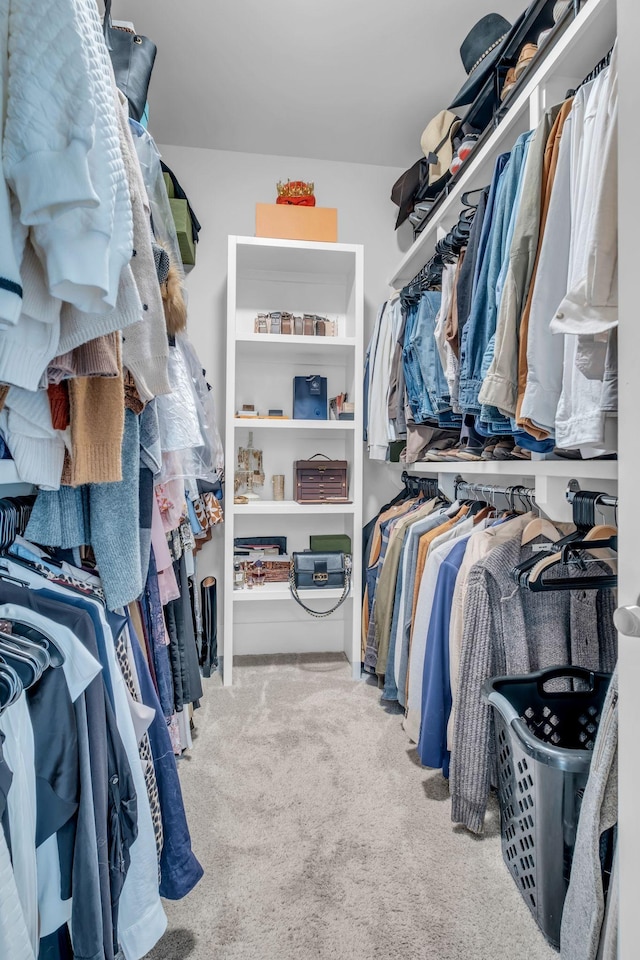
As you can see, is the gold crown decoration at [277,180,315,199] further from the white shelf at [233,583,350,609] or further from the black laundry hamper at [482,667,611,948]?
the black laundry hamper at [482,667,611,948]

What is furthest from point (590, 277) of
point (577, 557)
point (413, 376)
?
point (413, 376)

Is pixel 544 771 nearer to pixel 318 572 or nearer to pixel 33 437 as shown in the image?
pixel 33 437

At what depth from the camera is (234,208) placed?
9.45ft

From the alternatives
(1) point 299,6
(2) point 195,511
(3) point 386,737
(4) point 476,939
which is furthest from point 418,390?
(4) point 476,939

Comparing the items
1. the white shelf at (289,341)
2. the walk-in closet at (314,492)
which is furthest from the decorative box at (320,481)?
the white shelf at (289,341)

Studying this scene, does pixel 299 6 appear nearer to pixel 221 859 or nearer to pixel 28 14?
pixel 28 14

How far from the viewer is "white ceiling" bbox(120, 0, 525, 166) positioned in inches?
78.2

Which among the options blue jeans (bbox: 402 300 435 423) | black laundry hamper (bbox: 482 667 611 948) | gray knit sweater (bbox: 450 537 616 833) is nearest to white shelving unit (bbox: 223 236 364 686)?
blue jeans (bbox: 402 300 435 423)

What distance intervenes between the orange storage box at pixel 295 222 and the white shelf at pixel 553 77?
0.89 metres

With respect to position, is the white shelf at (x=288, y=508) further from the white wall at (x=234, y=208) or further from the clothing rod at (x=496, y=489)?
the clothing rod at (x=496, y=489)

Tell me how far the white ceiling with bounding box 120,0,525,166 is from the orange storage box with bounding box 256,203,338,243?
1.39 ft

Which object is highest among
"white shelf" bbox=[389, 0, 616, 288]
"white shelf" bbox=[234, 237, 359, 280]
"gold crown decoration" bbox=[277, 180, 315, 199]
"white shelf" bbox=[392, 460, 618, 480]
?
"gold crown decoration" bbox=[277, 180, 315, 199]

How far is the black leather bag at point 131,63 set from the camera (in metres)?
1.36

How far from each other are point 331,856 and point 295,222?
2.59 m
